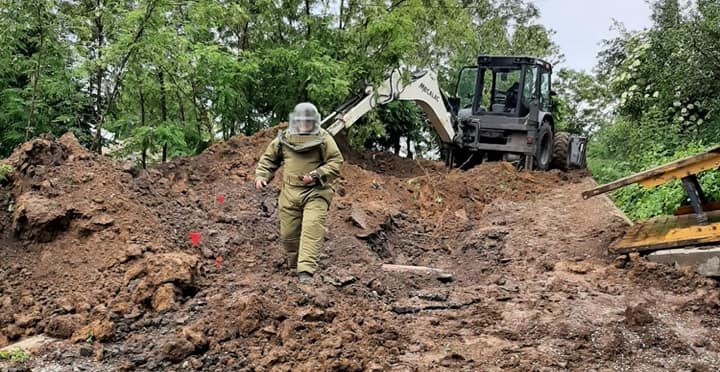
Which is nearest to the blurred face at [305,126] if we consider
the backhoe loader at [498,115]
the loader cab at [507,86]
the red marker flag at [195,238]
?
the red marker flag at [195,238]

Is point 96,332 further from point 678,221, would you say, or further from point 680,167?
point 678,221

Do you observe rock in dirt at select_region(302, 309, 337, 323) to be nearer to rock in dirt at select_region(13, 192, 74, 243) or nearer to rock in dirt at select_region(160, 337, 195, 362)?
rock in dirt at select_region(160, 337, 195, 362)

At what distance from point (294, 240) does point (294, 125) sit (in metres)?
1.10

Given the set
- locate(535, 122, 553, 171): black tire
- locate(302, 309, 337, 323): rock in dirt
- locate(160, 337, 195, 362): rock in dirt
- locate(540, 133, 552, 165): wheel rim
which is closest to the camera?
locate(160, 337, 195, 362): rock in dirt

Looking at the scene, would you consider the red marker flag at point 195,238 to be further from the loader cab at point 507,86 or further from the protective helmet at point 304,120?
the loader cab at point 507,86

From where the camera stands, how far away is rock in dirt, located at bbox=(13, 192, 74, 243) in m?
5.55

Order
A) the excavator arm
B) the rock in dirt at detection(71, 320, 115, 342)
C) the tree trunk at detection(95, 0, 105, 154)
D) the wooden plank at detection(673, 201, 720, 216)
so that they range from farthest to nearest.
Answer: the excavator arm < the tree trunk at detection(95, 0, 105, 154) < the wooden plank at detection(673, 201, 720, 216) < the rock in dirt at detection(71, 320, 115, 342)

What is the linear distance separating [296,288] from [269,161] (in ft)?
4.62

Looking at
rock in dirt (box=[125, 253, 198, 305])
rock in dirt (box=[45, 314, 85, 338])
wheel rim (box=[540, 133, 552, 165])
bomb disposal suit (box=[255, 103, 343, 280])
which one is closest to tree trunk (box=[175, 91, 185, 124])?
bomb disposal suit (box=[255, 103, 343, 280])

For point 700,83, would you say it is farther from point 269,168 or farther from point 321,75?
point 269,168

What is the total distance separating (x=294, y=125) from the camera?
18.6 feet

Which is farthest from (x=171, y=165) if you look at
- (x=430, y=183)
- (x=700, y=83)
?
(x=700, y=83)

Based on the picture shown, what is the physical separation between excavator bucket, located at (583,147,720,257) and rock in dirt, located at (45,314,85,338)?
4831 mm

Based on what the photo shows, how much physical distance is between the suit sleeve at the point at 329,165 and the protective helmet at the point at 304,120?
174mm
